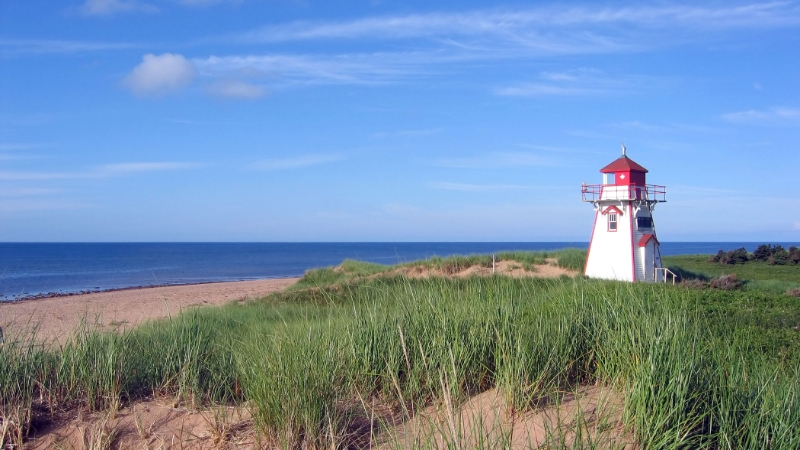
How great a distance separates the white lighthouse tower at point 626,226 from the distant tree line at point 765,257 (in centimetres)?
1450

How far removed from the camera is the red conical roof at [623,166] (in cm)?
2333

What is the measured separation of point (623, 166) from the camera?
76.9 ft

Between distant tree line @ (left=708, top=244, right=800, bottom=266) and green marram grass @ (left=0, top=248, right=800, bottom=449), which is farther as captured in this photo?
distant tree line @ (left=708, top=244, right=800, bottom=266)

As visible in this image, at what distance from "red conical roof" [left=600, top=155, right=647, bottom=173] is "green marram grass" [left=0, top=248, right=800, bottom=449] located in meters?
18.6

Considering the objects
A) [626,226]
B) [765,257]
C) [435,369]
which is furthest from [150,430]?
[765,257]

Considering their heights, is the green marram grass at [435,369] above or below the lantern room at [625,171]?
below

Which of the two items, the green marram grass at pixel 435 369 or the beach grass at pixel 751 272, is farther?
the beach grass at pixel 751 272

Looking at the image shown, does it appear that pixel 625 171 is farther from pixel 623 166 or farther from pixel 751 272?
pixel 751 272

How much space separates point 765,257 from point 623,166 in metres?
19.4

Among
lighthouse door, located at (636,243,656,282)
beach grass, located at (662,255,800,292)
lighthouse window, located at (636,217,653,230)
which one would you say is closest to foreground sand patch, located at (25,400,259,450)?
lighthouse door, located at (636,243,656,282)

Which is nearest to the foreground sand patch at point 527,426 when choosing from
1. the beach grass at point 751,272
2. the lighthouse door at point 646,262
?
the lighthouse door at point 646,262

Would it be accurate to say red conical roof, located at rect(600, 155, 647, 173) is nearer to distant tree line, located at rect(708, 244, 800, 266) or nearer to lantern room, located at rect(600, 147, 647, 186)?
lantern room, located at rect(600, 147, 647, 186)

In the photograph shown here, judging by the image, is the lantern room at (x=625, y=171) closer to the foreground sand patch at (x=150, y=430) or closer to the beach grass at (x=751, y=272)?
the beach grass at (x=751, y=272)

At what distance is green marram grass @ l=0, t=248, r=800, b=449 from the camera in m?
3.52
